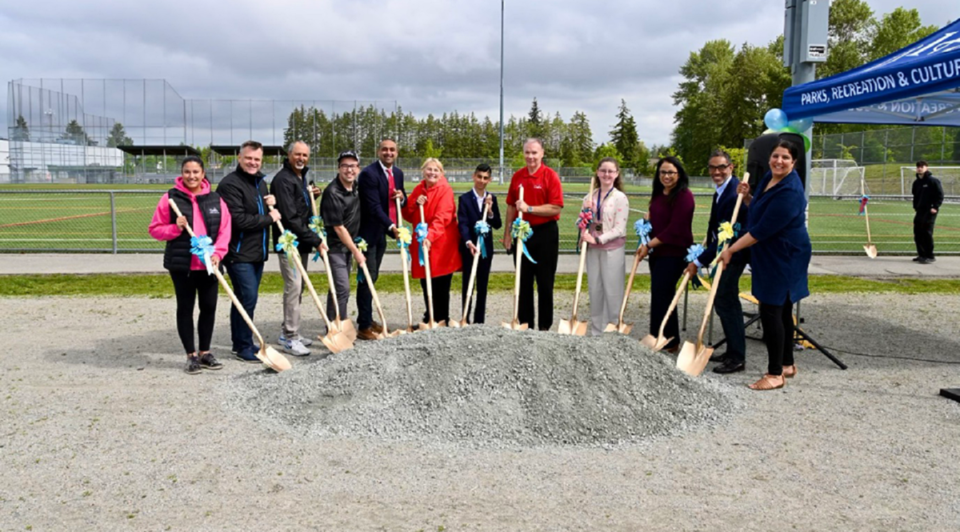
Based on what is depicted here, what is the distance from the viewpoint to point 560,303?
9172mm

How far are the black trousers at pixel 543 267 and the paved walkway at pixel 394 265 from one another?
4685 millimetres

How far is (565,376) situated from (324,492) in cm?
198

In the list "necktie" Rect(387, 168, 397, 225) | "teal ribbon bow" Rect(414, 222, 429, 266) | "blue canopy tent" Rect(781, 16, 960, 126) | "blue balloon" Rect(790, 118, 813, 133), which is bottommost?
"teal ribbon bow" Rect(414, 222, 429, 266)

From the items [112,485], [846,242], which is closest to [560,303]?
[112,485]

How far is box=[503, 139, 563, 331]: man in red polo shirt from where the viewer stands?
21.6 ft

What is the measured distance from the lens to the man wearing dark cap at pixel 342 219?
21.8 ft

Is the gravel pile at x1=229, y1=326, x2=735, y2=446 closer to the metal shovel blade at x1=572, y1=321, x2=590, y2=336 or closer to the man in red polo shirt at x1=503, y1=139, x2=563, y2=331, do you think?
the metal shovel blade at x1=572, y1=321, x2=590, y2=336

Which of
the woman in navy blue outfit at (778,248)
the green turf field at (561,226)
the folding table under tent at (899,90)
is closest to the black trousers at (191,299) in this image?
the woman in navy blue outfit at (778,248)

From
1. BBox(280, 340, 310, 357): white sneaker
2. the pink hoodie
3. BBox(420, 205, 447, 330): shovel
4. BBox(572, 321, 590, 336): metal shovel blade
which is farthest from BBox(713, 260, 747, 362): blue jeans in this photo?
the pink hoodie

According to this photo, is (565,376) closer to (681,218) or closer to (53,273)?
(681,218)

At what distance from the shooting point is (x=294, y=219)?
6523 mm

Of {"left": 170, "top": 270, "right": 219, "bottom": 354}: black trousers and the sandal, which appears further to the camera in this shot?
{"left": 170, "top": 270, "right": 219, "bottom": 354}: black trousers

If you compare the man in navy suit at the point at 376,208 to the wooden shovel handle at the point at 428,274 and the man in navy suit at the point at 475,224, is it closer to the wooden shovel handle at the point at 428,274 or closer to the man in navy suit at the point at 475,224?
the wooden shovel handle at the point at 428,274

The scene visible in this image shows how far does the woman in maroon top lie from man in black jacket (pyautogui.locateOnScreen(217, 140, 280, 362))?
3468 mm
